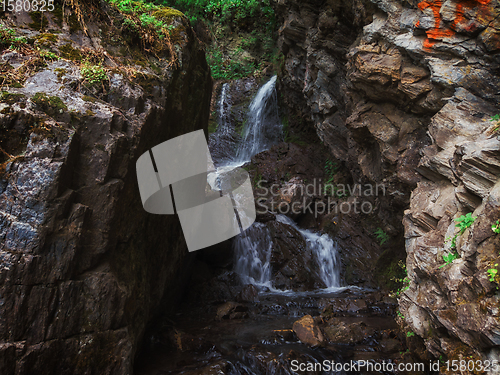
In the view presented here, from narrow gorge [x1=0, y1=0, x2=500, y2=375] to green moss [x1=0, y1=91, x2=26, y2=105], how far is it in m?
0.02

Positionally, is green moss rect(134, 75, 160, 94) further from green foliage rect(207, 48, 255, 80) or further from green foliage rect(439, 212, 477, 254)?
green foliage rect(207, 48, 255, 80)

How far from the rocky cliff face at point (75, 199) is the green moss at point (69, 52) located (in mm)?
16

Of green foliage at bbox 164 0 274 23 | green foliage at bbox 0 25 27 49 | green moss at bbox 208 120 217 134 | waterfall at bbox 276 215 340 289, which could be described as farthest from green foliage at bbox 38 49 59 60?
green foliage at bbox 164 0 274 23

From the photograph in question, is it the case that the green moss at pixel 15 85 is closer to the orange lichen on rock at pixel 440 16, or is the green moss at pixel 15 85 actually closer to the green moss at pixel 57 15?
the green moss at pixel 57 15

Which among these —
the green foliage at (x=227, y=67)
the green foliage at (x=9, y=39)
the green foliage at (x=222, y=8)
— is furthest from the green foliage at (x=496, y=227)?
the green foliage at (x=227, y=67)

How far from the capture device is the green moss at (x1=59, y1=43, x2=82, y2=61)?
4.67 m

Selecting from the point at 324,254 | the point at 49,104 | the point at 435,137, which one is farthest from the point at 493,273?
the point at 324,254

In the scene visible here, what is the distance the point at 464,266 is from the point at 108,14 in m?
6.70

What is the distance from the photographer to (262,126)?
16.4 metres

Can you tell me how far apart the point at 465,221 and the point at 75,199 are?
495 centimetres

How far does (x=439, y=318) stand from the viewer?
370 cm

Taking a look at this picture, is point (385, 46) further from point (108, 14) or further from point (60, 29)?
point (60, 29)

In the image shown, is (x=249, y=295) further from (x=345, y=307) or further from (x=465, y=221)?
(x=465, y=221)

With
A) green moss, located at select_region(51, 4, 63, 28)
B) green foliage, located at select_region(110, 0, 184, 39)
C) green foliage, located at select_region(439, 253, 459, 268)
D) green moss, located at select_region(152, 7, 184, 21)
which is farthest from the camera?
green moss, located at select_region(152, 7, 184, 21)
